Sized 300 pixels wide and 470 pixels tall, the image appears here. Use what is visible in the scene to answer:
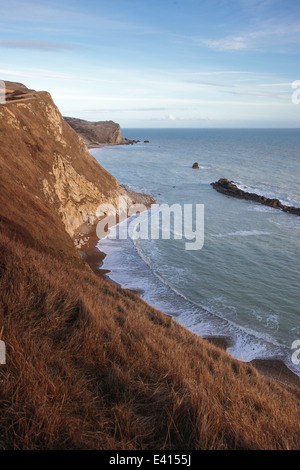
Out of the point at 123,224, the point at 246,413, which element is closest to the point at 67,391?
the point at 246,413

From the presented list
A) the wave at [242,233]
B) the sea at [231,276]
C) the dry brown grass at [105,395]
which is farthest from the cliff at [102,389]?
the wave at [242,233]

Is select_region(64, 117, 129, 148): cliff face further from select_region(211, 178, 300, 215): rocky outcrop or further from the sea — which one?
the sea

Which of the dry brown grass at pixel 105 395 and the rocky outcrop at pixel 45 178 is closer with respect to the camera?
the dry brown grass at pixel 105 395

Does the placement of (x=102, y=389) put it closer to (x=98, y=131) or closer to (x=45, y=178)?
(x=45, y=178)

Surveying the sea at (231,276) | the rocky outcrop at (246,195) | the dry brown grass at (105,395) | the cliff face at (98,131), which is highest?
the cliff face at (98,131)

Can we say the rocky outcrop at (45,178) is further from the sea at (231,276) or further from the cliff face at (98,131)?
the cliff face at (98,131)

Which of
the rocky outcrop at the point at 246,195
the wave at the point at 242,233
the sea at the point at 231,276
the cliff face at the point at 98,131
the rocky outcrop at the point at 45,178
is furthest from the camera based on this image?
the cliff face at the point at 98,131

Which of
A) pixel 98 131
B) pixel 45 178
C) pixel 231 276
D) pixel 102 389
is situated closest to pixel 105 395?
pixel 102 389

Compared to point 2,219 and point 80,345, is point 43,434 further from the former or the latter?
point 2,219
